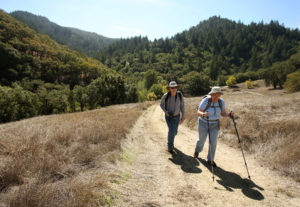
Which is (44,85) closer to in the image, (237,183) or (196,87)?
(237,183)

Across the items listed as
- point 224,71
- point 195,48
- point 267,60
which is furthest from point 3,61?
point 267,60

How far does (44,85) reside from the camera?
197 ft

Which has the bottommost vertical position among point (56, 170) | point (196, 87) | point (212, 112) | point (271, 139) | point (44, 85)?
point (56, 170)

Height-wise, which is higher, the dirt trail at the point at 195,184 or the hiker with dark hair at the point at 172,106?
the hiker with dark hair at the point at 172,106

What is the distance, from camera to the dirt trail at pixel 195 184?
316 cm

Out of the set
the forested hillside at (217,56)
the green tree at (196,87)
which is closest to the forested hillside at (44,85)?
the green tree at (196,87)

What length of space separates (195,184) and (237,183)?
4.00 feet

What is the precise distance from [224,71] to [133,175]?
162 meters

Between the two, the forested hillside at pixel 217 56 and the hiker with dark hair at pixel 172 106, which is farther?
the forested hillside at pixel 217 56

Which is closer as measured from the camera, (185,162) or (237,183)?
(237,183)

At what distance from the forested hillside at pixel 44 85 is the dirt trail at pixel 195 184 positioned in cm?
4146

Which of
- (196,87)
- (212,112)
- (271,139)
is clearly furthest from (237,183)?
(196,87)

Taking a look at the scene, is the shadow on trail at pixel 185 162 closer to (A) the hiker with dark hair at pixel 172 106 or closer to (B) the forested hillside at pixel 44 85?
(A) the hiker with dark hair at pixel 172 106

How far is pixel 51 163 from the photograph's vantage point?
11.3 ft
